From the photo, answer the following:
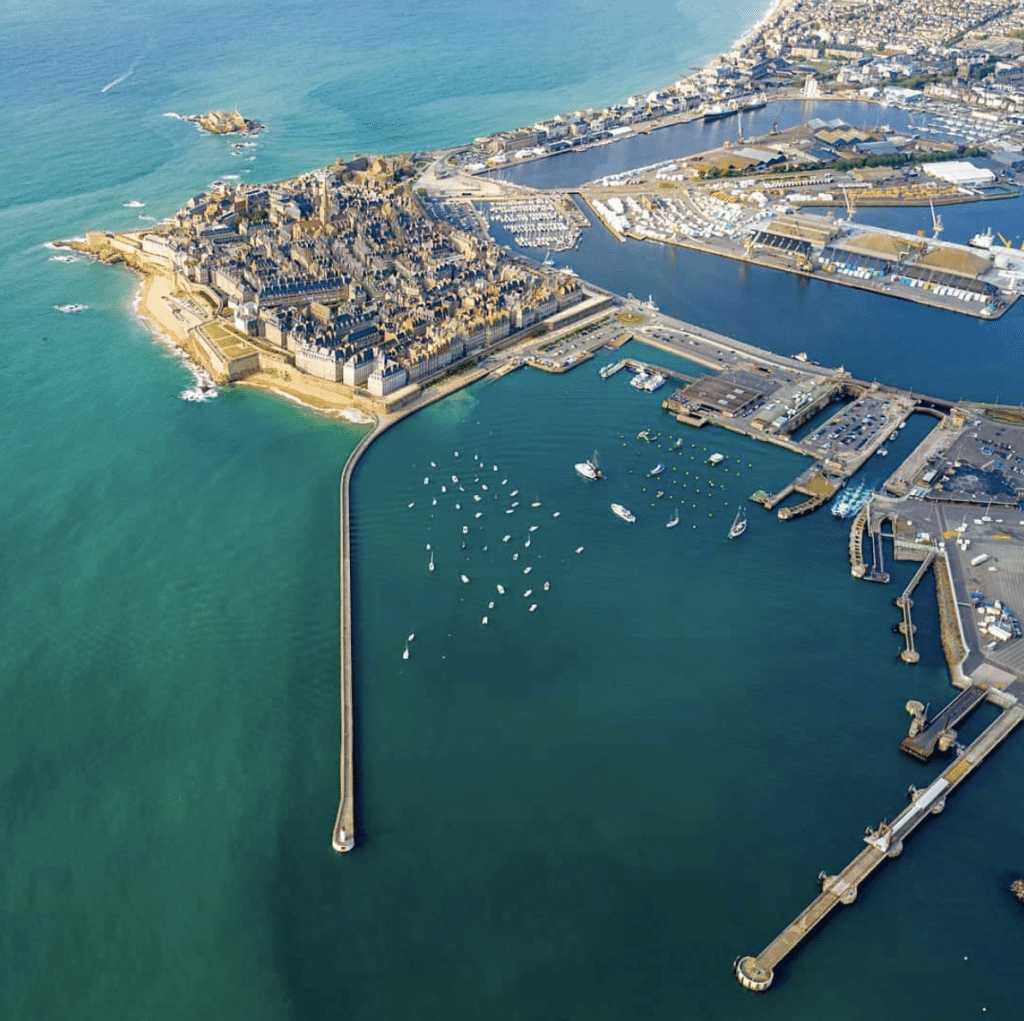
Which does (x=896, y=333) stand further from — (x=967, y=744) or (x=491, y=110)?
(x=491, y=110)

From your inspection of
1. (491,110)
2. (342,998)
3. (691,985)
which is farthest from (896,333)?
(491,110)

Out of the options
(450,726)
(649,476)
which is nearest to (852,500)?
(649,476)

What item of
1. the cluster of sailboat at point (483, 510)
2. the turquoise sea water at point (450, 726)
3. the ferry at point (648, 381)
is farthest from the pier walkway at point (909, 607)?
the ferry at point (648, 381)

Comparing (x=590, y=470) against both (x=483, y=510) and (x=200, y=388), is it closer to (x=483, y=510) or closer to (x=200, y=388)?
(x=483, y=510)

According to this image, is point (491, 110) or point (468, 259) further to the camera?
point (491, 110)

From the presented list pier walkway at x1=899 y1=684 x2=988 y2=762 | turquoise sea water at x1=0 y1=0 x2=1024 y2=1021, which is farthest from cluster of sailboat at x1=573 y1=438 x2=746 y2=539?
pier walkway at x1=899 y1=684 x2=988 y2=762

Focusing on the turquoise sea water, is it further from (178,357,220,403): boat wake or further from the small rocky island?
the small rocky island

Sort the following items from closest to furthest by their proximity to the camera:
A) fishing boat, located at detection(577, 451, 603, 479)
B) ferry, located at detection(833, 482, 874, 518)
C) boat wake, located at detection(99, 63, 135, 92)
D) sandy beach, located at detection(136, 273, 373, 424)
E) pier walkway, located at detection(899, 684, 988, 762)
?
pier walkway, located at detection(899, 684, 988, 762) → ferry, located at detection(833, 482, 874, 518) → fishing boat, located at detection(577, 451, 603, 479) → sandy beach, located at detection(136, 273, 373, 424) → boat wake, located at detection(99, 63, 135, 92)

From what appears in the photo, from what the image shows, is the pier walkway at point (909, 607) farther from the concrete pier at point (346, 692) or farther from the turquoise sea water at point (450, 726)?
the concrete pier at point (346, 692)
